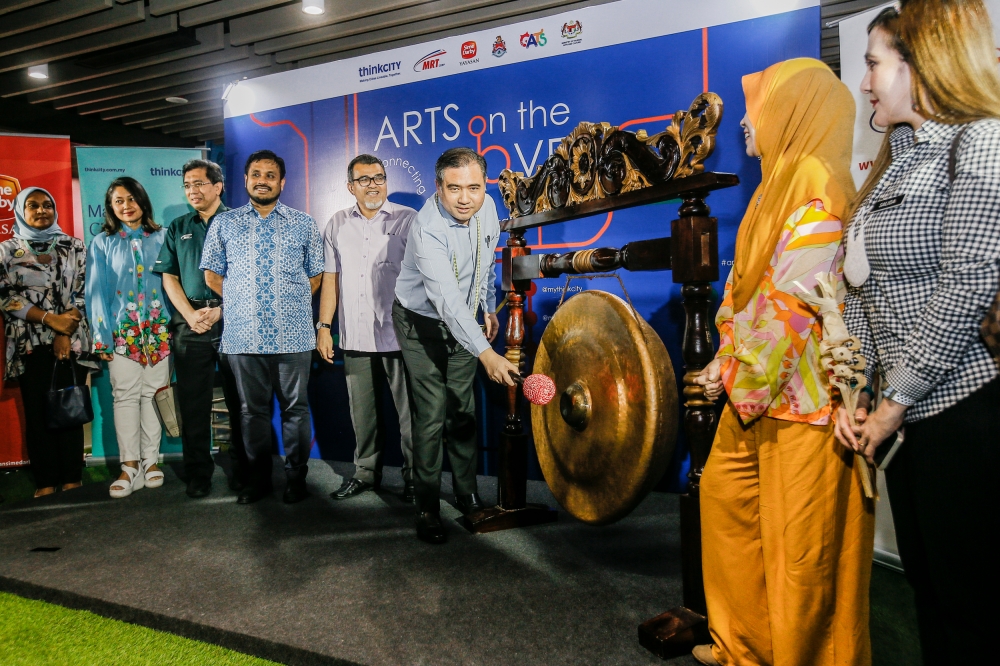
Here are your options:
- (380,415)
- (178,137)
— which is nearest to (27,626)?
(380,415)

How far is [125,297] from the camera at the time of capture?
393 centimetres

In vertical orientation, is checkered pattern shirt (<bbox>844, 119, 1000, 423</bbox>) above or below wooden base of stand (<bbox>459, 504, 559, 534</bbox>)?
above

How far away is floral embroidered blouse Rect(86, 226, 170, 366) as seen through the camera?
3.88 metres

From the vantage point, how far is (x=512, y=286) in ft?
9.91

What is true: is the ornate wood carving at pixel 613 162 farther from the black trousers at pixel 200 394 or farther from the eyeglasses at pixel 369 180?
the black trousers at pixel 200 394

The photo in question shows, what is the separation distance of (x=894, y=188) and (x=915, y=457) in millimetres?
510

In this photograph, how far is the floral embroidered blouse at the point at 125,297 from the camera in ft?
12.7

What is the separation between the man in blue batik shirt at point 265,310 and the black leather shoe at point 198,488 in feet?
1.00

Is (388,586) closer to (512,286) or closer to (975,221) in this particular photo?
(512,286)

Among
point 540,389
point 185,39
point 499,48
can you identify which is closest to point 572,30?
point 499,48

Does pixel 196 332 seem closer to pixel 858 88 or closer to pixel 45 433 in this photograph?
pixel 45 433

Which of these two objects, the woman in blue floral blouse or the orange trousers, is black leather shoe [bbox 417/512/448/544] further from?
the woman in blue floral blouse

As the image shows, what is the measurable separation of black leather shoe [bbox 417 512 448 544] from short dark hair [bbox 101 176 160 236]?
250 cm

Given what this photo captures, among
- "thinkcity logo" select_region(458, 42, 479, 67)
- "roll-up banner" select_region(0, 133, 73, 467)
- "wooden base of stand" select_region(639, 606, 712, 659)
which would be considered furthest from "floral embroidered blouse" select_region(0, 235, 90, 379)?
"wooden base of stand" select_region(639, 606, 712, 659)
